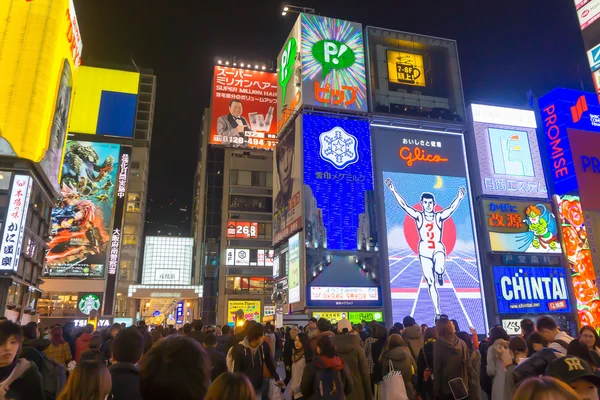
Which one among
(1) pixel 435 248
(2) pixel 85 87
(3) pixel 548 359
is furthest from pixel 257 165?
(3) pixel 548 359

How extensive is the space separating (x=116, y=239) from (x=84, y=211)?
4.21 metres

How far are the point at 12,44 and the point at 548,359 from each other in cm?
3101

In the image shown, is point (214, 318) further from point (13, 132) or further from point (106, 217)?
point (13, 132)

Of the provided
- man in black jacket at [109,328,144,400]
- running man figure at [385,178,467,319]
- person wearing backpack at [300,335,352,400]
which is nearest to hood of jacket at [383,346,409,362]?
person wearing backpack at [300,335,352,400]

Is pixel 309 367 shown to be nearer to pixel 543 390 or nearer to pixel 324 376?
pixel 324 376

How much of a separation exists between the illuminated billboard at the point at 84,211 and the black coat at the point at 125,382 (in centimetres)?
4336

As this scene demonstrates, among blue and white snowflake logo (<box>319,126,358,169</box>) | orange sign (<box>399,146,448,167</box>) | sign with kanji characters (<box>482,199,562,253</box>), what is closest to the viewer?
blue and white snowflake logo (<box>319,126,358,169</box>)

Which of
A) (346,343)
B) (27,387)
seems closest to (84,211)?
(346,343)

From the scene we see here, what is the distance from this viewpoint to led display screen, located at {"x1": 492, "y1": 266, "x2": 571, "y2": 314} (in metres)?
31.6

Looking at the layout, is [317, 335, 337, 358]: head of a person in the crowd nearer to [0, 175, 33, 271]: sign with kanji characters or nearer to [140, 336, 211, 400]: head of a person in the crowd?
[140, 336, 211, 400]: head of a person in the crowd

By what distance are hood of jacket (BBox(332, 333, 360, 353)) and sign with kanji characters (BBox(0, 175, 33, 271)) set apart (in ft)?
79.5

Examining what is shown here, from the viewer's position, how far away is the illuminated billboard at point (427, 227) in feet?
98.8

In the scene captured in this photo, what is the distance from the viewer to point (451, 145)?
34656 mm

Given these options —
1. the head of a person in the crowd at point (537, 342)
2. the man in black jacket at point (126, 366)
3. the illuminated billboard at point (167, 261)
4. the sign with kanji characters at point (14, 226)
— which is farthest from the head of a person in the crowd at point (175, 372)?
the illuminated billboard at point (167, 261)
